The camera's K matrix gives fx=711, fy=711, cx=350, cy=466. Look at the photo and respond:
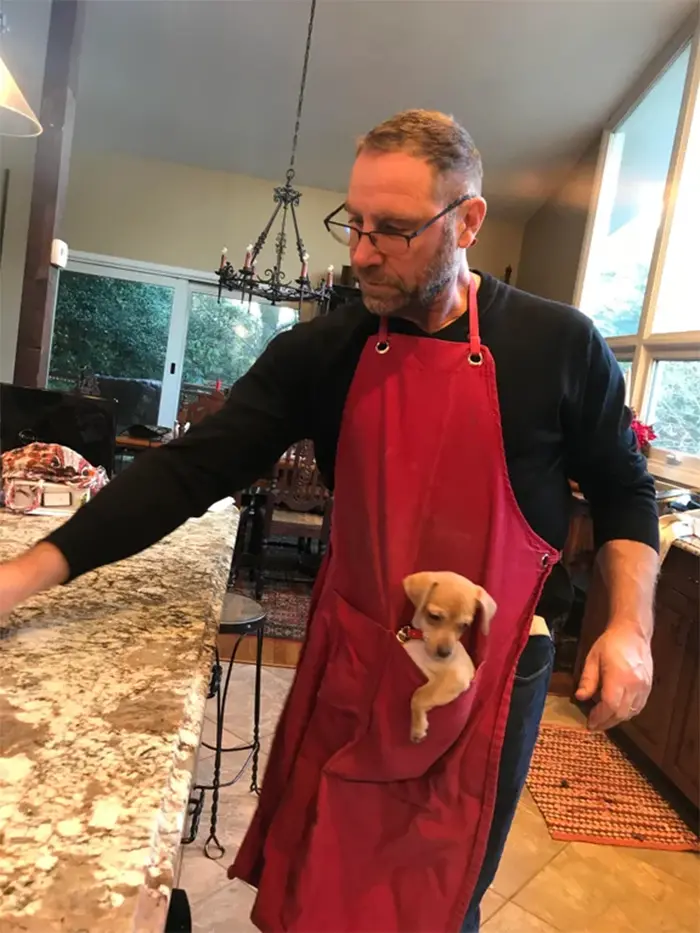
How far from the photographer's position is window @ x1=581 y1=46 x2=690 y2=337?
3.79 metres

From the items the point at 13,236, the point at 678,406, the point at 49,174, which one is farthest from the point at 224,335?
the point at 678,406

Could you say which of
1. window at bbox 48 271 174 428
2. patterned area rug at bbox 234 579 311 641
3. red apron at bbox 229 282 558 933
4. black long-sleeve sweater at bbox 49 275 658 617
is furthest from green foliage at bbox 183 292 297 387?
red apron at bbox 229 282 558 933

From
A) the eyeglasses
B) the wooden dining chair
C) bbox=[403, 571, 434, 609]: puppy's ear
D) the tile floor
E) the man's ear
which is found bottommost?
the tile floor

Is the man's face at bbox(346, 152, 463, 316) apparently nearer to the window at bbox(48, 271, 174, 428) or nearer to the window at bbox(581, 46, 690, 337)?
the window at bbox(581, 46, 690, 337)

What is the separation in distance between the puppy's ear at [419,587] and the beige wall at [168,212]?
5.00 meters

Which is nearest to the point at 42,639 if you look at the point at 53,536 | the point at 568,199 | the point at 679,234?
the point at 53,536

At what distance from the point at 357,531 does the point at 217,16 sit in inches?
147

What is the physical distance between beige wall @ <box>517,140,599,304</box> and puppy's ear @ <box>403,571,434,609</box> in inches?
170

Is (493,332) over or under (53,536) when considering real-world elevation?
over

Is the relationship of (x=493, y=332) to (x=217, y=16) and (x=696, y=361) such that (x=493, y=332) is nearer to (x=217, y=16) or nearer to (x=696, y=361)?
(x=696, y=361)

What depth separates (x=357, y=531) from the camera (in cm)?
95

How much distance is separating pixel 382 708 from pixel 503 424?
40cm

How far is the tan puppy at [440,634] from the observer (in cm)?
87

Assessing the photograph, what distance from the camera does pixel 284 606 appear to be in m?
3.82
